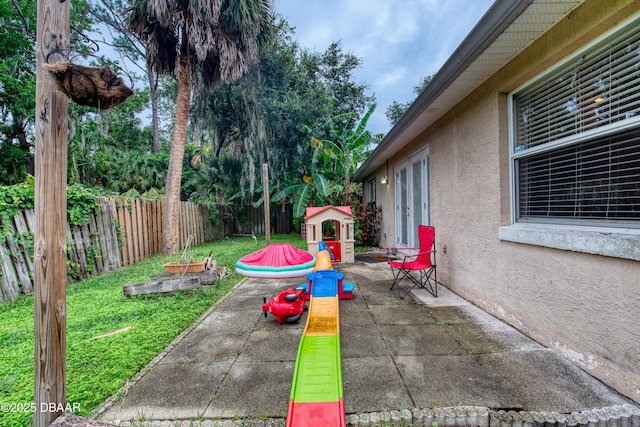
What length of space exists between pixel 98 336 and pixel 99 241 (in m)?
3.99

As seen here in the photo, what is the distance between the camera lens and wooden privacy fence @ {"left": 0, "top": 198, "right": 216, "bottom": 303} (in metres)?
4.50

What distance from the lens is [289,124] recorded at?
44.4 feet

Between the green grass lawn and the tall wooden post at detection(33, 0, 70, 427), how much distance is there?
1.24 feet

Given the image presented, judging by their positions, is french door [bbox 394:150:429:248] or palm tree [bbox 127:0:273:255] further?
palm tree [bbox 127:0:273:255]

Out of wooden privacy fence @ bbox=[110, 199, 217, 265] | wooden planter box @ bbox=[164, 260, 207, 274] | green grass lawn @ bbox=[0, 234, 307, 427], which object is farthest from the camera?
wooden privacy fence @ bbox=[110, 199, 217, 265]

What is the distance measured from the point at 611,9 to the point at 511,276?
254 cm

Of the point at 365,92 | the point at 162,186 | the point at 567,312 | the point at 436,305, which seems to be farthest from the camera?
the point at 365,92

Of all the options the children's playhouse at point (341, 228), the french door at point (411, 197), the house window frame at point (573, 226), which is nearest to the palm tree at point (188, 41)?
the children's playhouse at point (341, 228)

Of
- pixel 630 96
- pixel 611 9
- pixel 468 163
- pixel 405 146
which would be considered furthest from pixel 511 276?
pixel 405 146

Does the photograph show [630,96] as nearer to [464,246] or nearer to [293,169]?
[464,246]

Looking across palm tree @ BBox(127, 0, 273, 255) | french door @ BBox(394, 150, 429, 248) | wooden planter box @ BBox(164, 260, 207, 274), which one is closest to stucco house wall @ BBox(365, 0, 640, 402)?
french door @ BBox(394, 150, 429, 248)

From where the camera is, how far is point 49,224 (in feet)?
5.96

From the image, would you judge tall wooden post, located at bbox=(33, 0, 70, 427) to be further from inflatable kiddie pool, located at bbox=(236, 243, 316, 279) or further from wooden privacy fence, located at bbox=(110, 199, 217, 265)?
wooden privacy fence, located at bbox=(110, 199, 217, 265)

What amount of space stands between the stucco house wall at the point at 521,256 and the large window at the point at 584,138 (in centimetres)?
16
